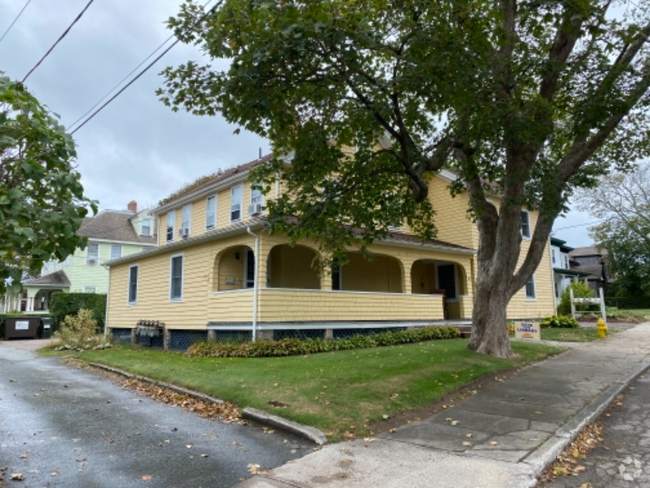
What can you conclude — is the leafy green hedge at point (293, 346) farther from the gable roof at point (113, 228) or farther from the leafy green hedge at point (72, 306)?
the gable roof at point (113, 228)

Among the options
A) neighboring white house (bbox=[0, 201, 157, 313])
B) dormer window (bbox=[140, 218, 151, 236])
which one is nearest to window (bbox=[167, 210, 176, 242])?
neighboring white house (bbox=[0, 201, 157, 313])

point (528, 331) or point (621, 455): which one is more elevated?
point (528, 331)

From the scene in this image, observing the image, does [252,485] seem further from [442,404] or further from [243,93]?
[243,93]

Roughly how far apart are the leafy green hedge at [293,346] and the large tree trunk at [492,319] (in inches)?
151

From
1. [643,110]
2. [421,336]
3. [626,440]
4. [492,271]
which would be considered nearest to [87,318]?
[421,336]

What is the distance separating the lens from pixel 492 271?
1047cm

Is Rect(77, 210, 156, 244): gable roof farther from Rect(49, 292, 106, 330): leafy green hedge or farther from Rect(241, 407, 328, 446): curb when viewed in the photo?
Rect(241, 407, 328, 446): curb

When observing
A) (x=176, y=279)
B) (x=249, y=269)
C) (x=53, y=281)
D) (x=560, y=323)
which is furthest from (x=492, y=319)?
(x=53, y=281)

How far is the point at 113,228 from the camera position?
33.6 m

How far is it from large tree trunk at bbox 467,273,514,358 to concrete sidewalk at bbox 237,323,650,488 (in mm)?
1972

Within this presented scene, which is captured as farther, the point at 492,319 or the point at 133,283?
the point at 133,283

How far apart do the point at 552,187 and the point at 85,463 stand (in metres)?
8.41

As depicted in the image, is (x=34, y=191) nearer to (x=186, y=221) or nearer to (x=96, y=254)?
(x=186, y=221)

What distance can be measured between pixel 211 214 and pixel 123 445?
14.4m
